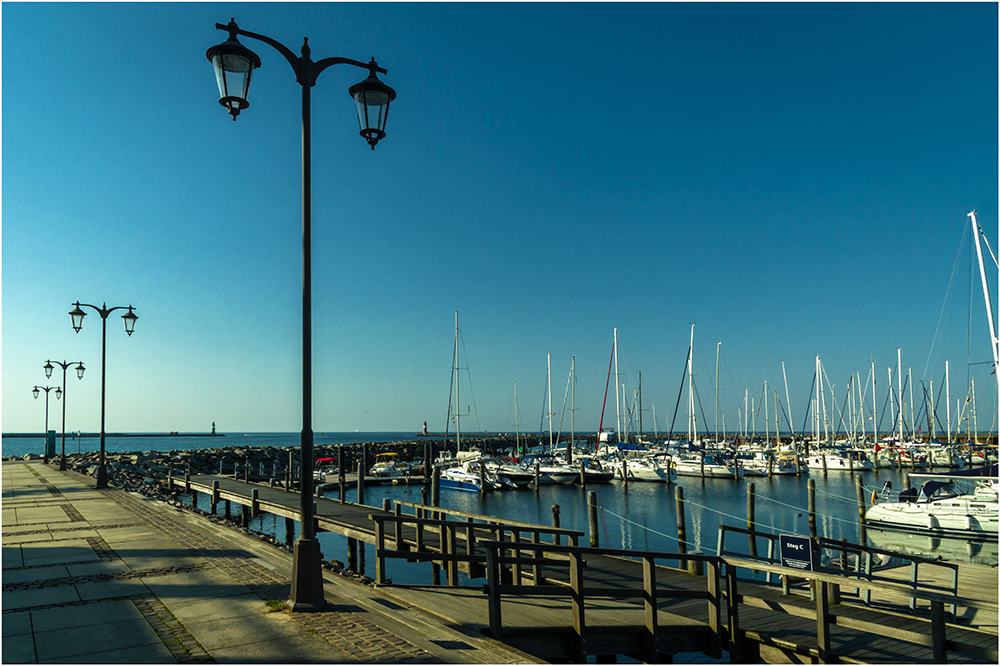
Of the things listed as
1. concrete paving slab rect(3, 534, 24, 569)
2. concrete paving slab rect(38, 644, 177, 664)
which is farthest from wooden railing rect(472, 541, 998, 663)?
concrete paving slab rect(3, 534, 24, 569)

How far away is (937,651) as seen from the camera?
766 cm

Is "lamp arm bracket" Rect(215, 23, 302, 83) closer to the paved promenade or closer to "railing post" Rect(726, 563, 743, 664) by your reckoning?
the paved promenade

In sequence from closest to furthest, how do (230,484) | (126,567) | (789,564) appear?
1. (126,567)
2. (789,564)
3. (230,484)

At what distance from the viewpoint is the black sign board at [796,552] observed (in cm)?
1273

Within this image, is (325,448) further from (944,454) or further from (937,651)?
(937,651)

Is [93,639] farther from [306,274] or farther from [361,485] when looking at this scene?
[361,485]

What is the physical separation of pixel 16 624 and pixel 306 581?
12.1ft

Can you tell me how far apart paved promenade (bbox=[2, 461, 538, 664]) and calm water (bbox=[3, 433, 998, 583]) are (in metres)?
10.7

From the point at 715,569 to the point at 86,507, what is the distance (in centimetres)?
2175

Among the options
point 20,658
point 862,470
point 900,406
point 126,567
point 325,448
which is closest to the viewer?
point 20,658

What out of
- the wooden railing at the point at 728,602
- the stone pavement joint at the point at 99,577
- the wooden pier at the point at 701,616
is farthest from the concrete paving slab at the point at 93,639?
the wooden railing at the point at 728,602

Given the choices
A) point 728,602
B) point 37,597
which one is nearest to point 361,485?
point 37,597

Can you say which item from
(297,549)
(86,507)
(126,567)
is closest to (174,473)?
(86,507)

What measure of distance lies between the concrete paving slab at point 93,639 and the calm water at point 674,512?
1509 centimetres
